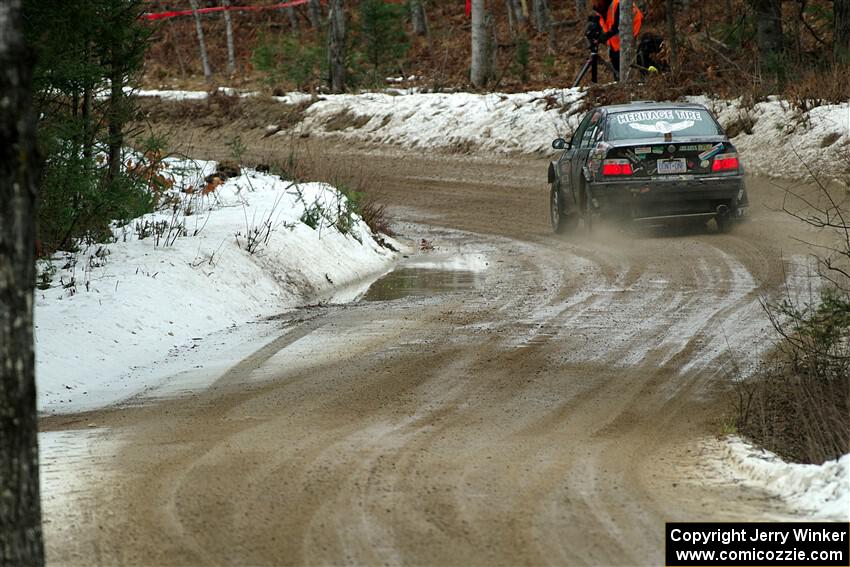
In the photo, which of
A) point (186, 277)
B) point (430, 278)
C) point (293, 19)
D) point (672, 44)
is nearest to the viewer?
point (186, 277)

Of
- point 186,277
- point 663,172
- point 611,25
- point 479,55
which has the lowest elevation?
point 186,277

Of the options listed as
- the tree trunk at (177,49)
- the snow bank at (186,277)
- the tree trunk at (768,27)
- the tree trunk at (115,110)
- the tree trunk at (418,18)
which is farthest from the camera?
the tree trunk at (177,49)

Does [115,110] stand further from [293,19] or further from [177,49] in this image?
[293,19]

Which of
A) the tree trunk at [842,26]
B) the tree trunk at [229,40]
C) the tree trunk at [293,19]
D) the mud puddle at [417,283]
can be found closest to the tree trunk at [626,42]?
the tree trunk at [842,26]

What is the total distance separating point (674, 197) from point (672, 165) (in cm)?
41

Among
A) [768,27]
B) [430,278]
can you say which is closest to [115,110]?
[430,278]

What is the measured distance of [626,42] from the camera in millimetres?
25266

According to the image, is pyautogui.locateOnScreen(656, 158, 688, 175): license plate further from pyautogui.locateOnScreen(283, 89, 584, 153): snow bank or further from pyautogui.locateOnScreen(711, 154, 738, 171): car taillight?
pyautogui.locateOnScreen(283, 89, 584, 153): snow bank

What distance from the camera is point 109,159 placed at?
11.9 metres

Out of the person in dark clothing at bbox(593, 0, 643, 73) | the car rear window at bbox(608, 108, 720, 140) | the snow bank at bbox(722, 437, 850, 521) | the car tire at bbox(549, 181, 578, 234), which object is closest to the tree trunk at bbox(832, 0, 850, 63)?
the person in dark clothing at bbox(593, 0, 643, 73)

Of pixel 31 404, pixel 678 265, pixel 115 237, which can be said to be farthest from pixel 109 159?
pixel 31 404

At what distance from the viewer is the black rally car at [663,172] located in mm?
14281

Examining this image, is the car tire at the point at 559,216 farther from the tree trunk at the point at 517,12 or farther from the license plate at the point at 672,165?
the tree trunk at the point at 517,12

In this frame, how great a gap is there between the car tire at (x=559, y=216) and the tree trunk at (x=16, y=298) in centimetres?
1259
